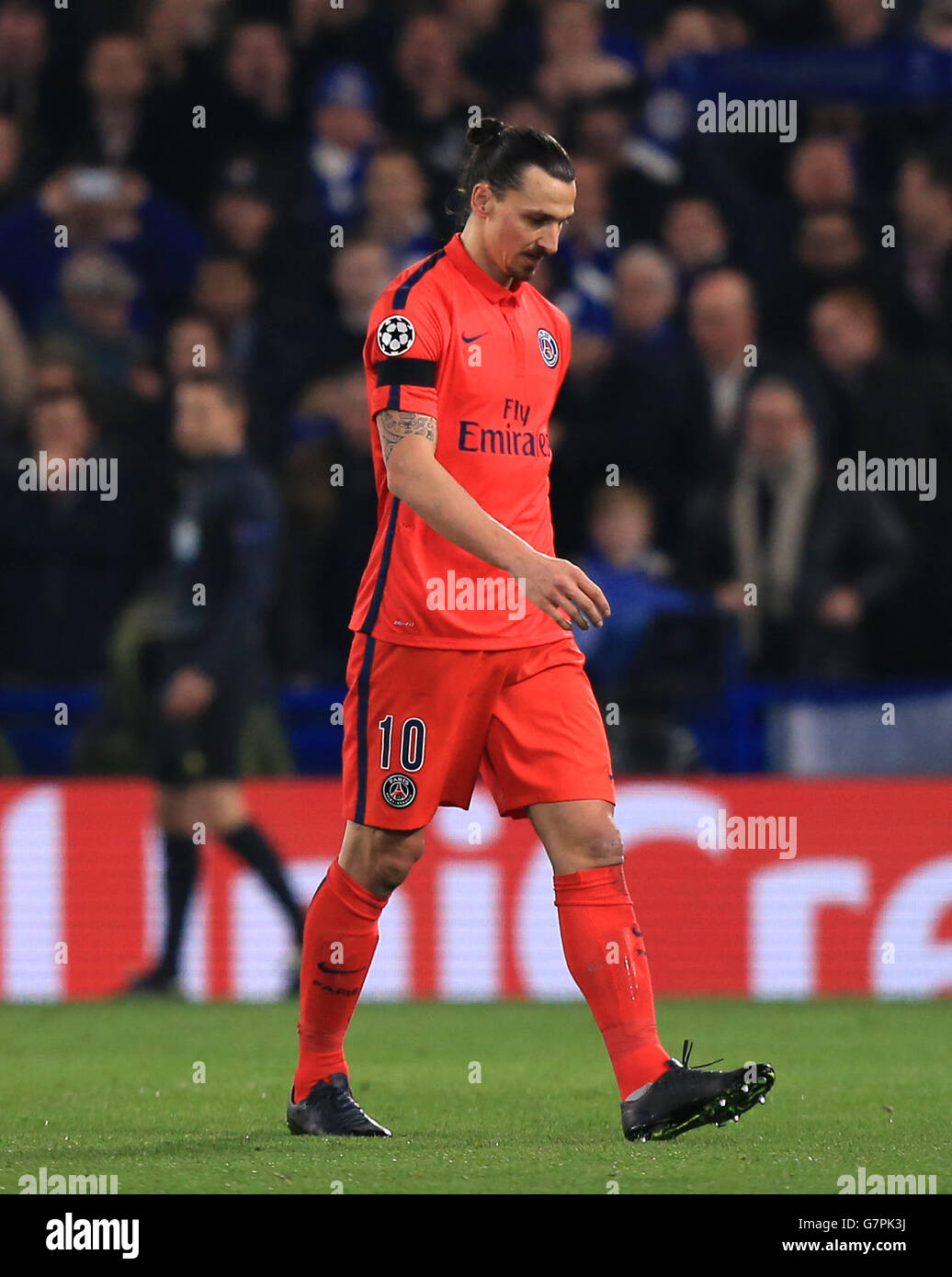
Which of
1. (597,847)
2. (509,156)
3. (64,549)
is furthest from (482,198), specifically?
(64,549)

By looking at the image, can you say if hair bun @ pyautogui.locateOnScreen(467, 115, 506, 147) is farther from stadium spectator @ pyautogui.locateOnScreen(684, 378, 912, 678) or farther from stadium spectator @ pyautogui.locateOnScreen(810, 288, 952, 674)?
stadium spectator @ pyautogui.locateOnScreen(810, 288, 952, 674)

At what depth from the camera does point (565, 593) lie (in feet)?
14.1

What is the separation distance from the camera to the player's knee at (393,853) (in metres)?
4.81

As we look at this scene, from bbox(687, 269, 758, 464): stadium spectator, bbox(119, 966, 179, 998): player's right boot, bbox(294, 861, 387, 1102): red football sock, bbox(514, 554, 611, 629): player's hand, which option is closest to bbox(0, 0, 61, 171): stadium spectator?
bbox(687, 269, 758, 464): stadium spectator

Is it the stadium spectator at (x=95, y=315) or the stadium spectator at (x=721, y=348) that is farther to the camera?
the stadium spectator at (x=95, y=315)

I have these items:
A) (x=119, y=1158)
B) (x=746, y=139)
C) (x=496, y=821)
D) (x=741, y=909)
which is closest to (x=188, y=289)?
(x=746, y=139)

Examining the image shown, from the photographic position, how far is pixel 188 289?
11.1m

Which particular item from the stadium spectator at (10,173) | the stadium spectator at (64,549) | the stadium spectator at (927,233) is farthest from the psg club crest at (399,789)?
the stadium spectator at (10,173)

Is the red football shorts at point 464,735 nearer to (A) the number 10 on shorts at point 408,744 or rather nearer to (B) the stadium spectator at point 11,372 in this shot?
(A) the number 10 on shorts at point 408,744

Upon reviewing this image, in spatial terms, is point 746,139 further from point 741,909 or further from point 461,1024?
point 461,1024

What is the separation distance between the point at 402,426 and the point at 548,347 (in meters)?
0.49

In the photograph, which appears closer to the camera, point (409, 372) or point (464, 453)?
point (409, 372)

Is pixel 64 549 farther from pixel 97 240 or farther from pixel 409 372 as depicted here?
pixel 409 372

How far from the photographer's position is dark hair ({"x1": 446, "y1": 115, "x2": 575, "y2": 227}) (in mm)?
Result: 4730
